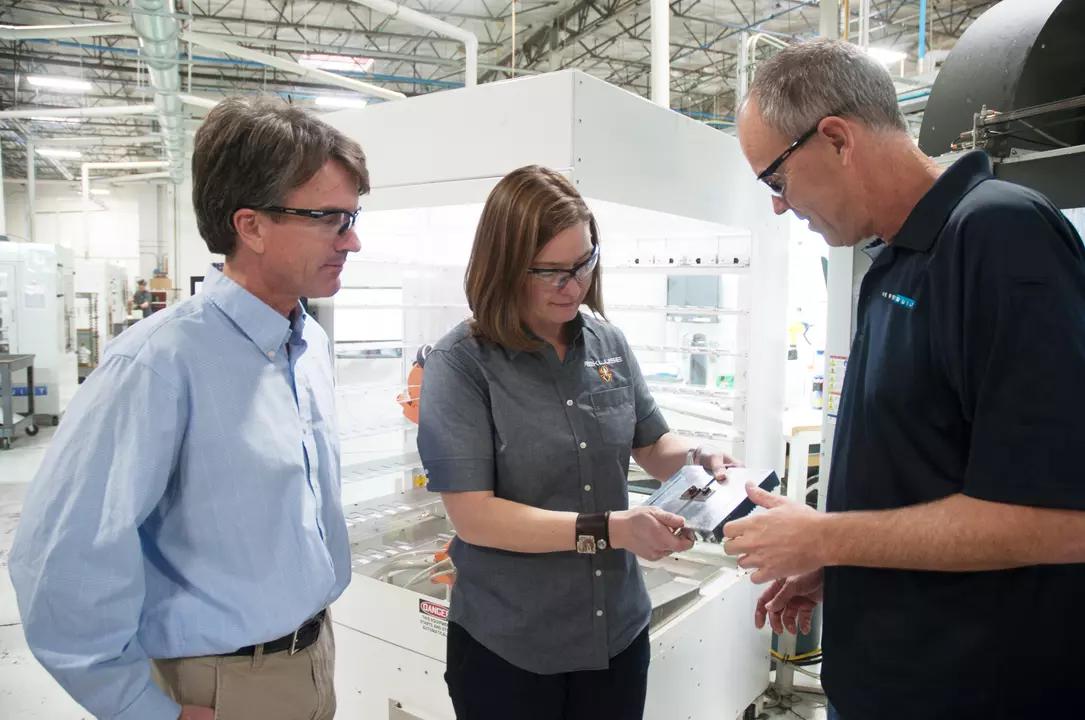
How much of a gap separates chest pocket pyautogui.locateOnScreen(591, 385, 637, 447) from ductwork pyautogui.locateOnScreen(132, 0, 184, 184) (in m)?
4.82

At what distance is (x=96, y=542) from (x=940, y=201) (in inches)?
47.4

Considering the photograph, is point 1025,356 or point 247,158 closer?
point 1025,356

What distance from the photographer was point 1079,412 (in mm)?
822

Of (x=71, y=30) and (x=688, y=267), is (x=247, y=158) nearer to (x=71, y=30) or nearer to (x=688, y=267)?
(x=688, y=267)

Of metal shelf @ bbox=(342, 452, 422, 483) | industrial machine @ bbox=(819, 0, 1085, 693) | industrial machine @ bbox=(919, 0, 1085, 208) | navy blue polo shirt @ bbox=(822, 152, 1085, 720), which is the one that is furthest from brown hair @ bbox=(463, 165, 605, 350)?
metal shelf @ bbox=(342, 452, 422, 483)

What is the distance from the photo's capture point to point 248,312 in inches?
44.6

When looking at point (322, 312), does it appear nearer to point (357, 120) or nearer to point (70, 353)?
point (357, 120)

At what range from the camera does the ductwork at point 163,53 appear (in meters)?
4.85

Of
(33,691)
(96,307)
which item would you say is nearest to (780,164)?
(33,691)

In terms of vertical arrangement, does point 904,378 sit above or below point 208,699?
above

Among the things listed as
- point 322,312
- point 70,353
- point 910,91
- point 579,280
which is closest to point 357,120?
point 322,312

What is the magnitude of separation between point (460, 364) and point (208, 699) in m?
0.67

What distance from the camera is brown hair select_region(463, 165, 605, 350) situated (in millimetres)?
1330

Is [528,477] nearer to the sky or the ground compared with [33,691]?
nearer to the sky
